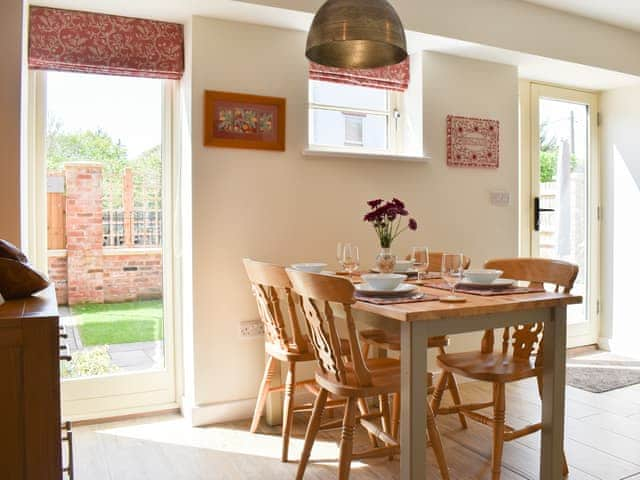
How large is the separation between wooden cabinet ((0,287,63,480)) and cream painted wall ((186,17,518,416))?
152 centimetres

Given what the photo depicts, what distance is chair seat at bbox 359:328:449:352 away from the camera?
2.56 m

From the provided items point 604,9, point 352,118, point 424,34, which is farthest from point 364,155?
point 604,9

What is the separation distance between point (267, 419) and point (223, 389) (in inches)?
11.3

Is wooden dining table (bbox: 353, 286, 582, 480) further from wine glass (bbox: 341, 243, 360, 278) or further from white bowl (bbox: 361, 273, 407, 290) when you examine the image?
wine glass (bbox: 341, 243, 360, 278)

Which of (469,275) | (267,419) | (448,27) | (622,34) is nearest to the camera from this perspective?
(469,275)

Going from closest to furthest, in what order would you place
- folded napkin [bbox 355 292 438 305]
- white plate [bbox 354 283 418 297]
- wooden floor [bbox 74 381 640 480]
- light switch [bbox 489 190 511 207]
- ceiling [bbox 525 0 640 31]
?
folded napkin [bbox 355 292 438 305] < white plate [bbox 354 283 418 297] < wooden floor [bbox 74 381 640 480] < ceiling [bbox 525 0 640 31] < light switch [bbox 489 190 511 207]

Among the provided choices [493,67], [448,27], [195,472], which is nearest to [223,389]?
[195,472]

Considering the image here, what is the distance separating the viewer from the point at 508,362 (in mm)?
2275

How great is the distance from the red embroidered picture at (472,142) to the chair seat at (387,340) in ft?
4.40

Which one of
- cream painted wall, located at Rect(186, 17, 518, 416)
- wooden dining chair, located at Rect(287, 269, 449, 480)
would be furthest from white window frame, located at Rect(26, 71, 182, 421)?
wooden dining chair, located at Rect(287, 269, 449, 480)

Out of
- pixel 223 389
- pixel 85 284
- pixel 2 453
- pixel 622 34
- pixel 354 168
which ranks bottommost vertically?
pixel 223 389

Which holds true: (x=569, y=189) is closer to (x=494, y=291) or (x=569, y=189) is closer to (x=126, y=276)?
(x=494, y=291)

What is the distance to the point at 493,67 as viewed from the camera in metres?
3.65

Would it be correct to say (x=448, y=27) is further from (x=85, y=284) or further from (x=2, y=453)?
(x=2, y=453)
